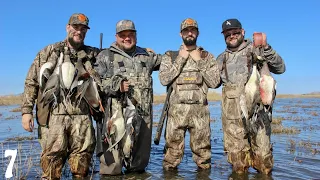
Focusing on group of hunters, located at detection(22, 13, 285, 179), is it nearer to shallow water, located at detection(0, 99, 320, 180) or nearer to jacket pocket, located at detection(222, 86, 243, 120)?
jacket pocket, located at detection(222, 86, 243, 120)

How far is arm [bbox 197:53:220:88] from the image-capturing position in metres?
6.25

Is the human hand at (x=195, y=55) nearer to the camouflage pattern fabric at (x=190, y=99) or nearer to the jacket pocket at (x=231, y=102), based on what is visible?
the camouflage pattern fabric at (x=190, y=99)

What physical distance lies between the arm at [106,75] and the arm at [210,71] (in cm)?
154

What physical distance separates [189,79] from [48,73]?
99.1 inches

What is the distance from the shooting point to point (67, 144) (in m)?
5.67

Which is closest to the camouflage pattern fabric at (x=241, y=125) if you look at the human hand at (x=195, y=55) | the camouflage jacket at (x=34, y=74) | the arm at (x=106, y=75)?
the human hand at (x=195, y=55)

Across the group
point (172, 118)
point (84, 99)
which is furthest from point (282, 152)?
point (84, 99)

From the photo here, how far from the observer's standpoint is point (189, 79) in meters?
6.36

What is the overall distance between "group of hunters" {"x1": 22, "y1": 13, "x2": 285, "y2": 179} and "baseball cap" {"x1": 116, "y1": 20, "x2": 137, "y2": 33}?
0.7 inches

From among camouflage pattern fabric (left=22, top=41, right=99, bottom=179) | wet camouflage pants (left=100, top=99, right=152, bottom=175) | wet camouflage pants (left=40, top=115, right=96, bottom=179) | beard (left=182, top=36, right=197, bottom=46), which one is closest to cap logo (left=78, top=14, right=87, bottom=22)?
camouflage pattern fabric (left=22, top=41, right=99, bottom=179)

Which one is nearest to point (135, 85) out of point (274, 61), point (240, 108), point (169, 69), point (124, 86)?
point (124, 86)

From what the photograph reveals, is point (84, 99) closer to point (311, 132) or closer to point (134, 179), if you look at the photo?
point (134, 179)

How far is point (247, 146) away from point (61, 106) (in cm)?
334

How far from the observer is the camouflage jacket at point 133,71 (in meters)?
6.18
